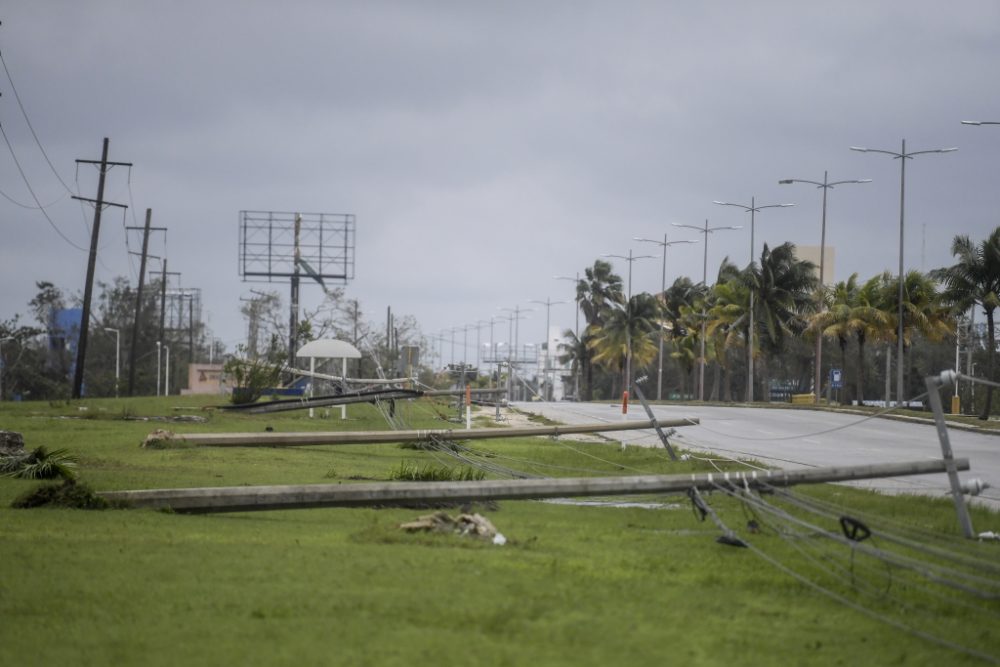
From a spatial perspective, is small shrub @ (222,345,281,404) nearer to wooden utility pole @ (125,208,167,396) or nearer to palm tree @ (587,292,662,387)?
wooden utility pole @ (125,208,167,396)

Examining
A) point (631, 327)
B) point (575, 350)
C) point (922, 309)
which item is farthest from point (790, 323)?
point (575, 350)

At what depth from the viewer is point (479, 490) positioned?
34.3 feet

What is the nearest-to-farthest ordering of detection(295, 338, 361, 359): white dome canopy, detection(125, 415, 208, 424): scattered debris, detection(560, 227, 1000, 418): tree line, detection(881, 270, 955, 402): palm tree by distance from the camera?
detection(125, 415, 208, 424): scattered debris, detection(295, 338, 361, 359): white dome canopy, detection(560, 227, 1000, 418): tree line, detection(881, 270, 955, 402): palm tree

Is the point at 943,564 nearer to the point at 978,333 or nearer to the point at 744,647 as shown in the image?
the point at 744,647

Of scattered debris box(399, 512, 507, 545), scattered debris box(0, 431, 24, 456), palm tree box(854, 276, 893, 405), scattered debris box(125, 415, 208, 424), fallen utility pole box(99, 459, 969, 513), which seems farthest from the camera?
palm tree box(854, 276, 893, 405)

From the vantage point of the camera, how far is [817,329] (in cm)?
6494

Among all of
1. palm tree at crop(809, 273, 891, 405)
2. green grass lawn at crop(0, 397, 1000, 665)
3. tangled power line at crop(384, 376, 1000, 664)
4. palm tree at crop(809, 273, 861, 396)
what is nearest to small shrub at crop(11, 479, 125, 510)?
green grass lawn at crop(0, 397, 1000, 665)

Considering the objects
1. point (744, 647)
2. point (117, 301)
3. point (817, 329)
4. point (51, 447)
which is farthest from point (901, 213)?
point (117, 301)

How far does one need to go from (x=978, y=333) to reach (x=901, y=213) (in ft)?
183

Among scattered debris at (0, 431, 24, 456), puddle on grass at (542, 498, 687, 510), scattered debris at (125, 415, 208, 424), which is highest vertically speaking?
scattered debris at (0, 431, 24, 456)

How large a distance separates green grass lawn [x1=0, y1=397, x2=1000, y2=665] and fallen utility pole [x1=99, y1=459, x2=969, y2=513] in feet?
0.74

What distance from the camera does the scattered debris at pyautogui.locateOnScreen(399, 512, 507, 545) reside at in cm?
940

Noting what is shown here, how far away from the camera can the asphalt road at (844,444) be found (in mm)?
18000

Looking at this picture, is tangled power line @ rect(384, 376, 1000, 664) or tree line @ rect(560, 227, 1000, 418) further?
tree line @ rect(560, 227, 1000, 418)
